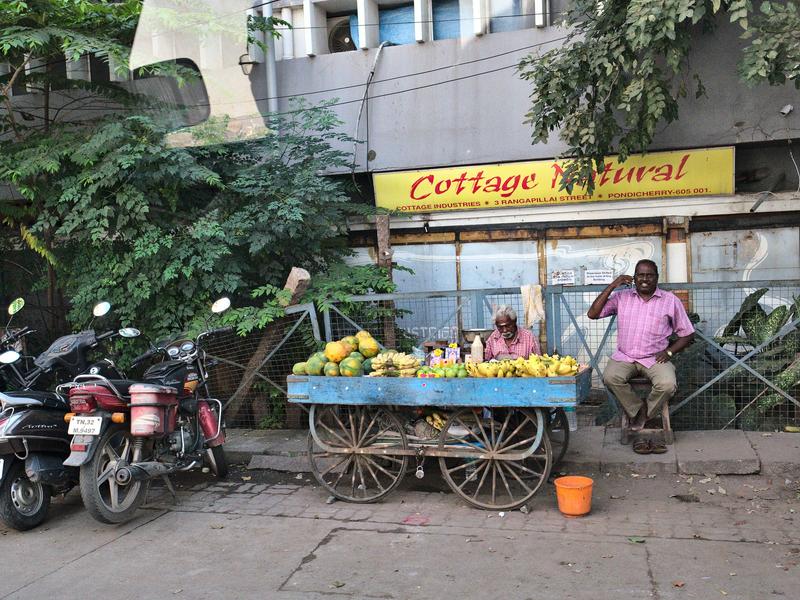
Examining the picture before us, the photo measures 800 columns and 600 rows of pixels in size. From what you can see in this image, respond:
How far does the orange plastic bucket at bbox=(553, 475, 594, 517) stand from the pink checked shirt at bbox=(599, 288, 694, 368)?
1.62m

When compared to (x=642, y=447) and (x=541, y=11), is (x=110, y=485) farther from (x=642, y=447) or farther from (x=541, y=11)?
(x=541, y=11)

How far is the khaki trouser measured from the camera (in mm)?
6426

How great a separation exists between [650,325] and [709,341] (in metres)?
0.82

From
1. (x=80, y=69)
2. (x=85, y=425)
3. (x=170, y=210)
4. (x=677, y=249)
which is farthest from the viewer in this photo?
(x=80, y=69)

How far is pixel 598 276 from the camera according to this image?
9.55 metres

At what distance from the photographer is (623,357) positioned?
262 inches

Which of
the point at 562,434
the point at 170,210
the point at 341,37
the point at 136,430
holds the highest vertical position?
the point at 341,37

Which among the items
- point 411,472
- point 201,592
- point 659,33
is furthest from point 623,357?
point 201,592

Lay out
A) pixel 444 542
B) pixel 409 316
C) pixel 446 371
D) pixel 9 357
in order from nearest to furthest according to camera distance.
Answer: pixel 444 542
pixel 446 371
pixel 9 357
pixel 409 316

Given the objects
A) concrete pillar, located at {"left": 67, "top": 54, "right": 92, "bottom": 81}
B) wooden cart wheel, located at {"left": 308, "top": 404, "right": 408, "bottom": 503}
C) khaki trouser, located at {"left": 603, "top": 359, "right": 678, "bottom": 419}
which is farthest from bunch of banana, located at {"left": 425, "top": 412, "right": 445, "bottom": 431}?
concrete pillar, located at {"left": 67, "top": 54, "right": 92, "bottom": 81}

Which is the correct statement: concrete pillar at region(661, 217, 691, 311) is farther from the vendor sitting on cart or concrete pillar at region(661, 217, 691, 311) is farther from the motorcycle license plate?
the motorcycle license plate

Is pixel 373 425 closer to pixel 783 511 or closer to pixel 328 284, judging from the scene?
pixel 328 284

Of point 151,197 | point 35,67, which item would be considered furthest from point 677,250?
point 35,67

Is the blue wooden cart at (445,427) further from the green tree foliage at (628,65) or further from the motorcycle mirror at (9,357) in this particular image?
the green tree foliage at (628,65)
